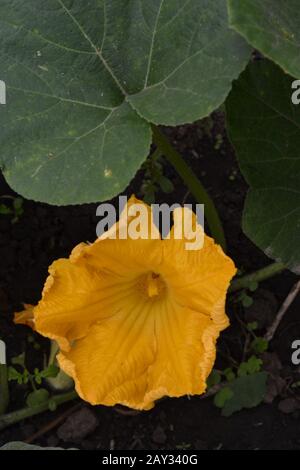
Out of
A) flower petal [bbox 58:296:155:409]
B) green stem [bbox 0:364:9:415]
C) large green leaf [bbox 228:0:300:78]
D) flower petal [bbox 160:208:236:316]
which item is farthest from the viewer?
green stem [bbox 0:364:9:415]

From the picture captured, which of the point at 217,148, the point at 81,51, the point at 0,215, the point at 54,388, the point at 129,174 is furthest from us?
the point at 217,148

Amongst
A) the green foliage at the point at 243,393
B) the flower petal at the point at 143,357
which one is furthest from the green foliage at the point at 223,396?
the flower petal at the point at 143,357

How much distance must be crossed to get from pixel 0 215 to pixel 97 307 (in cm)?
69

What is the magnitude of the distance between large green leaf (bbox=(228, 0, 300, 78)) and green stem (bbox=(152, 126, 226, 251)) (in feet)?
1.29

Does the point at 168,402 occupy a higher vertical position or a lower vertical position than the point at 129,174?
lower

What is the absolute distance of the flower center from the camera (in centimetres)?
155

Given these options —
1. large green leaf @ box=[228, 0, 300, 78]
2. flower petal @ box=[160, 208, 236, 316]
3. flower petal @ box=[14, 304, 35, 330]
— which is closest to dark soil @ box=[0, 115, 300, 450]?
flower petal @ box=[14, 304, 35, 330]

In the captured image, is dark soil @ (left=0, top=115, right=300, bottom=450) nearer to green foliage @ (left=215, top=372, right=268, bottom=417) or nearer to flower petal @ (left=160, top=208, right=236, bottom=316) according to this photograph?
green foliage @ (left=215, top=372, right=268, bottom=417)

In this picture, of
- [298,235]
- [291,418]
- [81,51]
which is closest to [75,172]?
[81,51]

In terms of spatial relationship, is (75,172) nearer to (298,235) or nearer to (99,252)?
(99,252)

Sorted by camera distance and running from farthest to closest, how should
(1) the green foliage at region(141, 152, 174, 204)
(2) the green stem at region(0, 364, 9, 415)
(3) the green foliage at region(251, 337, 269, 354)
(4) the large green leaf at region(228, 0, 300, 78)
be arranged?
(1) the green foliage at region(141, 152, 174, 204), (3) the green foliage at region(251, 337, 269, 354), (2) the green stem at region(0, 364, 9, 415), (4) the large green leaf at region(228, 0, 300, 78)

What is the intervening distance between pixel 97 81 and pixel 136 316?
473 millimetres

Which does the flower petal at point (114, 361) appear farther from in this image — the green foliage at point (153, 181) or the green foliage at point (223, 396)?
the green foliage at point (153, 181)

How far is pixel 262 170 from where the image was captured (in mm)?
1632
